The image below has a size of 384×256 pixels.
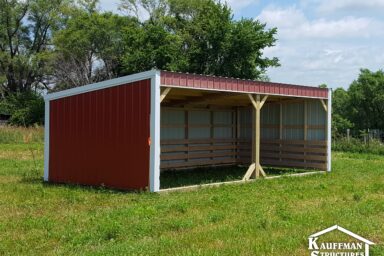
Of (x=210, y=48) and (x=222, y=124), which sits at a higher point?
(x=210, y=48)

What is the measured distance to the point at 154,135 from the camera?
995 centimetres

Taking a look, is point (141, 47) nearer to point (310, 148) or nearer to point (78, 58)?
point (78, 58)

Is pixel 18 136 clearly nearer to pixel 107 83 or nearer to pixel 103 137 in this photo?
pixel 103 137

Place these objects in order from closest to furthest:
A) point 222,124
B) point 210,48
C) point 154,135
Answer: point 154,135, point 222,124, point 210,48

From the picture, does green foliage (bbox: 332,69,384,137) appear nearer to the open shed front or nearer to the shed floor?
the open shed front

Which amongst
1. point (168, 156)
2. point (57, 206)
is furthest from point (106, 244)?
point (168, 156)

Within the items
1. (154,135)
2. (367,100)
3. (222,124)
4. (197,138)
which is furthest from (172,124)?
(367,100)

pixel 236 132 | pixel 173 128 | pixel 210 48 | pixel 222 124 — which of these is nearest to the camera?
pixel 173 128

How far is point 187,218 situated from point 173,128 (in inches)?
308

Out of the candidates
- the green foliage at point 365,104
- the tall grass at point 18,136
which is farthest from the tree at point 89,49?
the green foliage at point 365,104

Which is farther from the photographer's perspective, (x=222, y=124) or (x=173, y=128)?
(x=222, y=124)

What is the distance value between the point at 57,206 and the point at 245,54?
94.9 ft

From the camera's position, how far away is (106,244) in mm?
5859

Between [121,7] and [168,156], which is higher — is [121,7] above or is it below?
above
